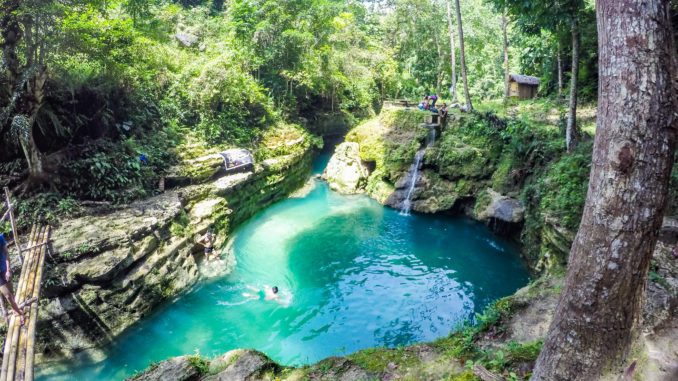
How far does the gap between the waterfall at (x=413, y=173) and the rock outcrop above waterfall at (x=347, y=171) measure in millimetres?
3060

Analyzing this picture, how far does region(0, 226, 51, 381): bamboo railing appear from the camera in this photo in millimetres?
5754

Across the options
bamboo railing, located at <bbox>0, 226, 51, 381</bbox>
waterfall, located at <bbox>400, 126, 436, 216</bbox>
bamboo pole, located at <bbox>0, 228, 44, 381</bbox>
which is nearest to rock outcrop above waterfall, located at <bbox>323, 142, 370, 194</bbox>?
waterfall, located at <bbox>400, 126, 436, 216</bbox>

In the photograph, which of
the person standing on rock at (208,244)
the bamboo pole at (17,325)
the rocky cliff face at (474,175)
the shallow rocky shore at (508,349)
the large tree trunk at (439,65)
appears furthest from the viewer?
the large tree trunk at (439,65)

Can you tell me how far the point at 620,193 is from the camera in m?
3.03

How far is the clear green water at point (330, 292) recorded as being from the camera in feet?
32.6

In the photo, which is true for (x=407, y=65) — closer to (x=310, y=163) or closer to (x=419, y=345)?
(x=310, y=163)

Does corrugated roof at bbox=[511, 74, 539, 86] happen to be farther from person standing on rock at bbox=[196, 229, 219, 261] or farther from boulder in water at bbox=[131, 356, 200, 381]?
boulder in water at bbox=[131, 356, 200, 381]

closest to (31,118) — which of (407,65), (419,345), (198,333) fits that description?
(198,333)

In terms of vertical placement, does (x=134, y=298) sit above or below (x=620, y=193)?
below

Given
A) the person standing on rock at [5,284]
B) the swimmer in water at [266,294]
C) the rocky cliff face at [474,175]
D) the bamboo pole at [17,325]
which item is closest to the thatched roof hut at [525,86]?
the rocky cliff face at [474,175]

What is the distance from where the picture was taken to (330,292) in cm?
1221

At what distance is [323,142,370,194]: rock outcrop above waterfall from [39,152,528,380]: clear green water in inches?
154

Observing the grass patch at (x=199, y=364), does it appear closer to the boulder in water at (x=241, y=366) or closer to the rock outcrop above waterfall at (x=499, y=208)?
the boulder in water at (x=241, y=366)

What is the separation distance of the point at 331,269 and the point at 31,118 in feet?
33.9
